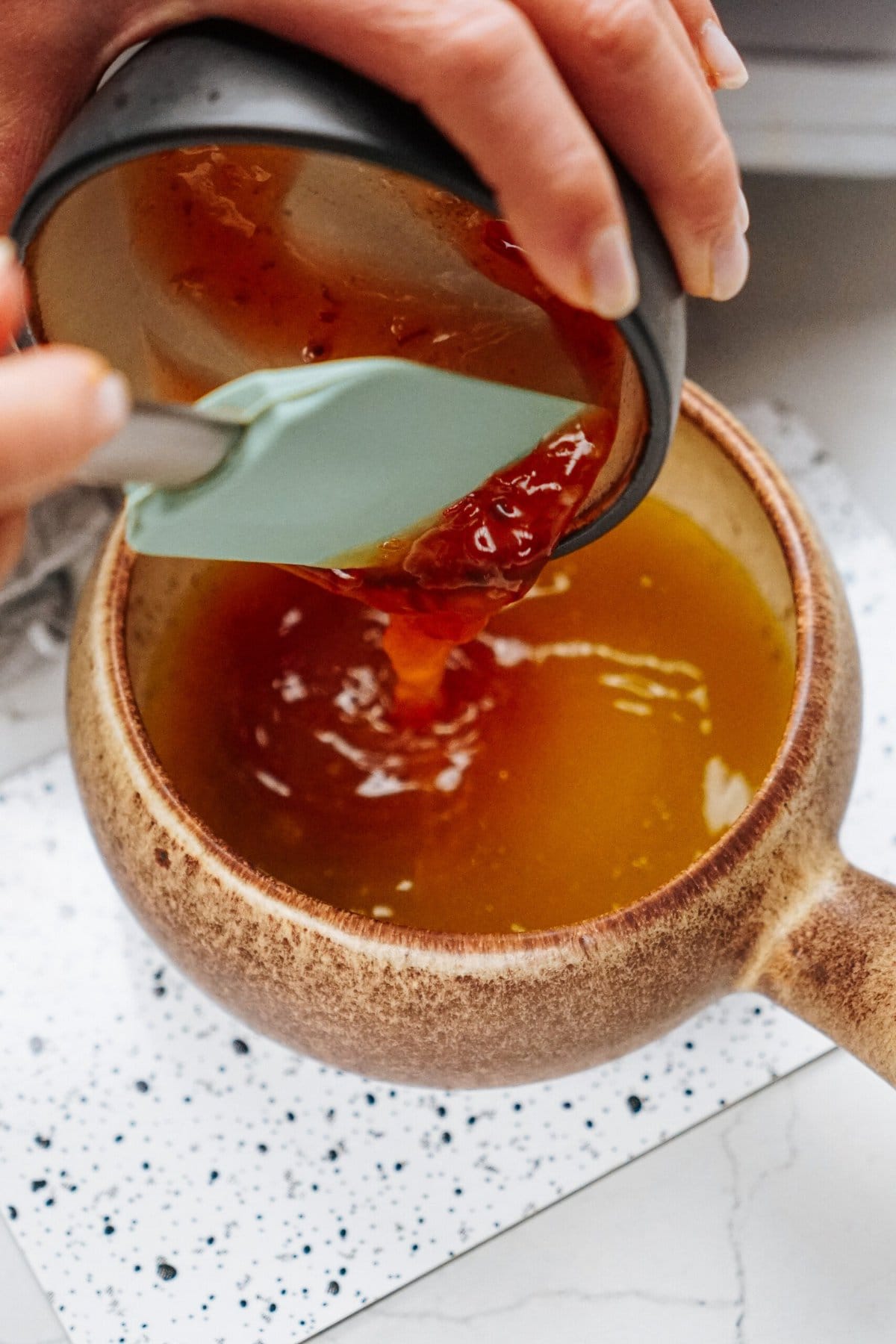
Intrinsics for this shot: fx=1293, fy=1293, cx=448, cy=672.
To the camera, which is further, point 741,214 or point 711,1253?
point 711,1253

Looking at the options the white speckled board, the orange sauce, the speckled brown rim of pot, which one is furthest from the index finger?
the white speckled board

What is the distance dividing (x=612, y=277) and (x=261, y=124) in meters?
0.13

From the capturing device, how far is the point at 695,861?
567 millimetres

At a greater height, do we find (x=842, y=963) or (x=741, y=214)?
(x=741, y=214)

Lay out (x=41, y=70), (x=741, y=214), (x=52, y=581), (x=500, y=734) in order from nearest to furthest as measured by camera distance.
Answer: (x=741, y=214)
(x=41, y=70)
(x=500, y=734)
(x=52, y=581)

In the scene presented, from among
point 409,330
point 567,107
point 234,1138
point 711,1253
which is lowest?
point 711,1253

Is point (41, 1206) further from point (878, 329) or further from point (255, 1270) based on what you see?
point (878, 329)

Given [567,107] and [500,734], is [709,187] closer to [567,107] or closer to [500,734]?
[567,107]

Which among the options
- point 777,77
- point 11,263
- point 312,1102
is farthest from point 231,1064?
point 777,77

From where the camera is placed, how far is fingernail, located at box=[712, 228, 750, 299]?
0.51 m

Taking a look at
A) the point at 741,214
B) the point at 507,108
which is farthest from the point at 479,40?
the point at 741,214

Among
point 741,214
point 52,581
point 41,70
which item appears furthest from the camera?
point 52,581

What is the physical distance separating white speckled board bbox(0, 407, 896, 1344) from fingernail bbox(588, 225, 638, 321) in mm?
460

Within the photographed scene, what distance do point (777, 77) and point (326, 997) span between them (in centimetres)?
66
